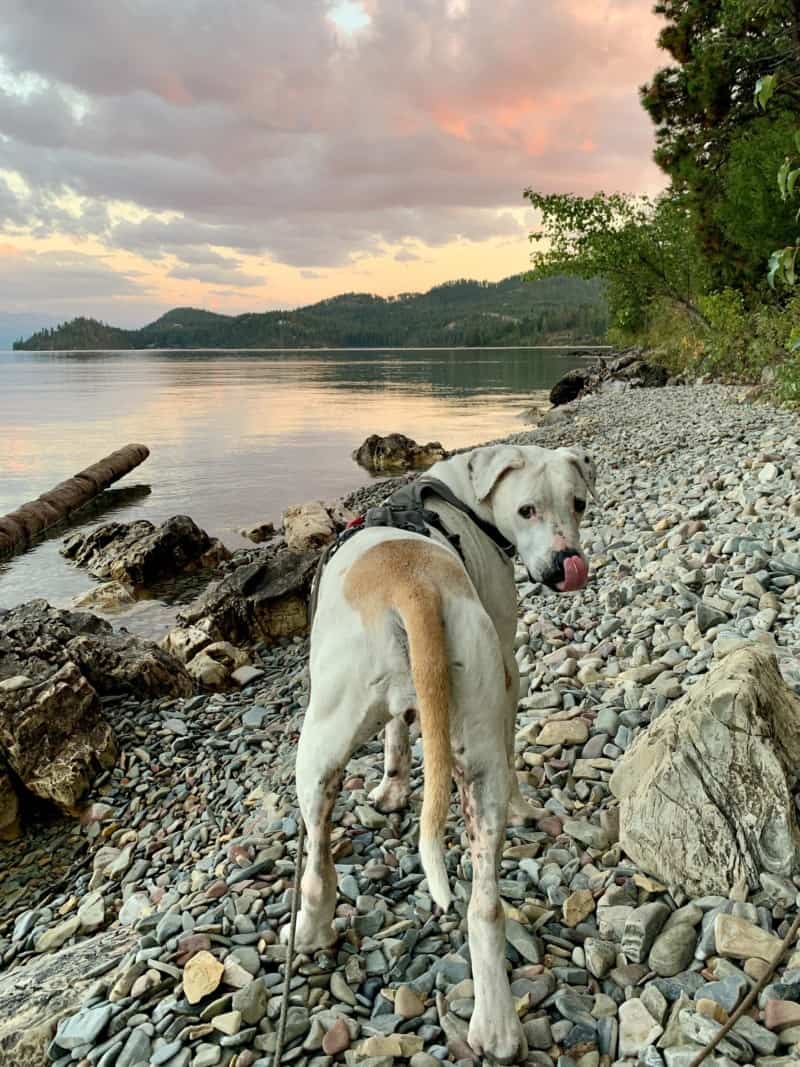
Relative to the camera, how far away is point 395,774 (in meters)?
4.03

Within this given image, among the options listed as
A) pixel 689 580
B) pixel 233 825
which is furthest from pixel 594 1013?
pixel 689 580

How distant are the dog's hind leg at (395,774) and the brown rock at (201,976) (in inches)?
51.3

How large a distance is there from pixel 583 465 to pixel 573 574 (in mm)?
707

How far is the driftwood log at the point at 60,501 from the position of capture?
1541 centimetres

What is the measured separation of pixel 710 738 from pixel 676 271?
131 feet

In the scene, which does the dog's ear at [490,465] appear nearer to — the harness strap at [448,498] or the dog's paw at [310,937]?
the harness strap at [448,498]

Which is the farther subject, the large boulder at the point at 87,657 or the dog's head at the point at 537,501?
the large boulder at the point at 87,657

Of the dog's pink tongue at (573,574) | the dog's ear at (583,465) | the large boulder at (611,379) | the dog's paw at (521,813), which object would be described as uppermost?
the large boulder at (611,379)

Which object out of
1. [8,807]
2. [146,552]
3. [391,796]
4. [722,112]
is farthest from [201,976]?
[722,112]

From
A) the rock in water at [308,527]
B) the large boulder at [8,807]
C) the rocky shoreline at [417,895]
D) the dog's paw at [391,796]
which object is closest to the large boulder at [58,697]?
the large boulder at [8,807]

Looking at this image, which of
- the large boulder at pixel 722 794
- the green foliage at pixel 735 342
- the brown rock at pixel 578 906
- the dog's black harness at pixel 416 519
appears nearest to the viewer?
the large boulder at pixel 722 794

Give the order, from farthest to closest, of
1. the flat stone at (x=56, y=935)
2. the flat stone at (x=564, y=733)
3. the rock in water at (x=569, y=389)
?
the rock in water at (x=569, y=389)
the flat stone at (x=564, y=733)
the flat stone at (x=56, y=935)

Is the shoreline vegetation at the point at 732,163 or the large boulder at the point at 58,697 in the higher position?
the shoreline vegetation at the point at 732,163

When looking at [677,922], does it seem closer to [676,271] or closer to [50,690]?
[50,690]
